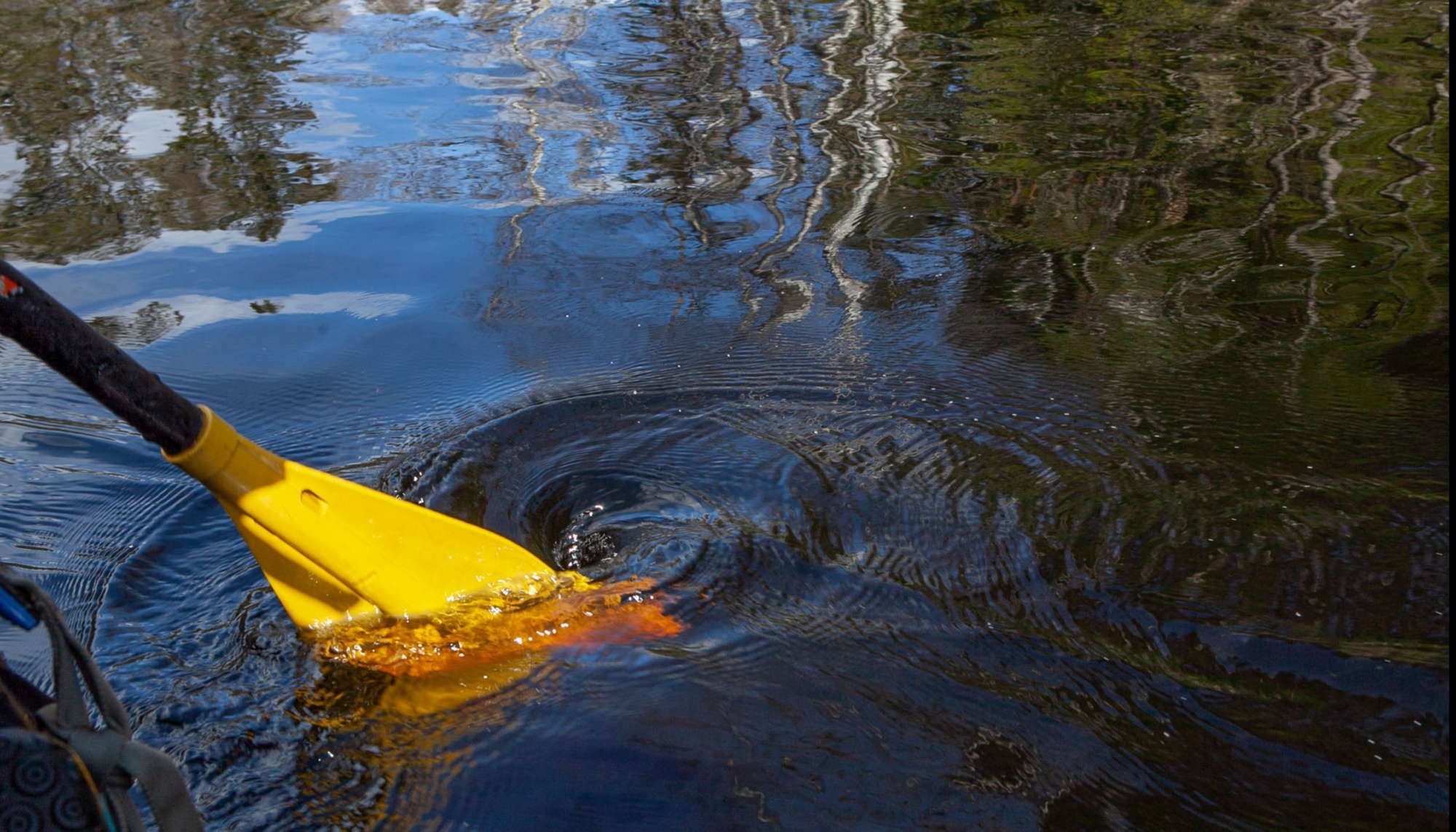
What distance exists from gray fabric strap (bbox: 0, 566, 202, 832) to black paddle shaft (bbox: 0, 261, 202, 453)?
96 cm

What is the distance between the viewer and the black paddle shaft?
1.99m

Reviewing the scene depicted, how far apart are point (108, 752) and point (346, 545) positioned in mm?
1361

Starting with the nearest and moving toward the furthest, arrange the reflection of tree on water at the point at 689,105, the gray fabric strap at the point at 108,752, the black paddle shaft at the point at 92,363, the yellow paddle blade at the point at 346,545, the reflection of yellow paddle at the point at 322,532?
the gray fabric strap at the point at 108,752 < the black paddle shaft at the point at 92,363 < the reflection of yellow paddle at the point at 322,532 < the yellow paddle blade at the point at 346,545 < the reflection of tree on water at the point at 689,105

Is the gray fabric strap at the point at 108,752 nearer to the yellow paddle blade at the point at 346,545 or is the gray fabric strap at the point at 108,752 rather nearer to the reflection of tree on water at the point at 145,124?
the yellow paddle blade at the point at 346,545

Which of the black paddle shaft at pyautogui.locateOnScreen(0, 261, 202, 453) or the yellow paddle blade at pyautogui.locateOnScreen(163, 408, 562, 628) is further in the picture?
the yellow paddle blade at pyautogui.locateOnScreen(163, 408, 562, 628)

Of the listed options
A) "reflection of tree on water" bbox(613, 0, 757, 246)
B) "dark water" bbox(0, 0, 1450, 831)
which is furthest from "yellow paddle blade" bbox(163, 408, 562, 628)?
"reflection of tree on water" bbox(613, 0, 757, 246)

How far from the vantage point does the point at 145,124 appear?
618 cm

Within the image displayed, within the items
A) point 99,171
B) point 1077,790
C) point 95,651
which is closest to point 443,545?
point 95,651

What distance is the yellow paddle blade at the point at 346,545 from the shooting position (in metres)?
2.41

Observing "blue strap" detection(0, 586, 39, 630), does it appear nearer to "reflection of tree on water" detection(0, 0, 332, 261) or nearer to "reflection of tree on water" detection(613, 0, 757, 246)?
"reflection of tree on water" detection(613, 0, 757, 246)

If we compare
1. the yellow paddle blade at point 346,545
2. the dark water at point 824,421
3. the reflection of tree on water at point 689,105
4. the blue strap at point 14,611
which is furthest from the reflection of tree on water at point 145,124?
the blue strap at point 14,611

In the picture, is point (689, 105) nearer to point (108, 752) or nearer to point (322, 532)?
point (322, 532)

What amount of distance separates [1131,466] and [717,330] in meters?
1.41

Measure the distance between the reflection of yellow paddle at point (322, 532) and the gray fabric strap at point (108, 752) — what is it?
3.49ft
